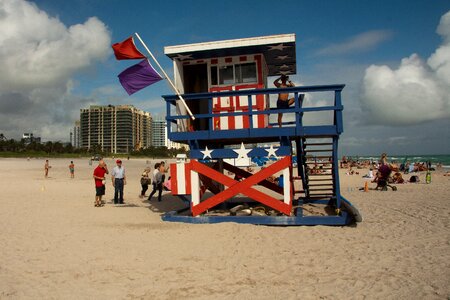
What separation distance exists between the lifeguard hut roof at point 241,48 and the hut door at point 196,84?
0.75m

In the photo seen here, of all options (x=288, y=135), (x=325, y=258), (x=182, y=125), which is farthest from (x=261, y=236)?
(x=182, y=125)

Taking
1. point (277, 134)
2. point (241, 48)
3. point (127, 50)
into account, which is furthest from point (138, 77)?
point (277, 134)

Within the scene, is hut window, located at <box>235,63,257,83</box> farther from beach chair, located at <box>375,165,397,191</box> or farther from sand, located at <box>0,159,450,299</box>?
beach chair, located at <box>375,165,397,191</box>

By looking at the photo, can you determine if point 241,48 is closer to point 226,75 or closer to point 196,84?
point 226,75

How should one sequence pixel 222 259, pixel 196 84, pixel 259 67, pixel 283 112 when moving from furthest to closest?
pixel 196 84, pixel 259 67, pixel 283 112, pixel 222 259

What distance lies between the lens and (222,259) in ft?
22.5

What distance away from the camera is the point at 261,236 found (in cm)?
859

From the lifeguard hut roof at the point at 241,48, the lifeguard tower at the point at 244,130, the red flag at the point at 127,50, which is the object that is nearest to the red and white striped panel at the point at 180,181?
the lifeguard tower at the point at 244,130

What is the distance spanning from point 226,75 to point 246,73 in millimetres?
633

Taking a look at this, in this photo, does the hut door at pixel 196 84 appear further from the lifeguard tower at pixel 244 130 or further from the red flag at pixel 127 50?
the red flag at pixel 127 50

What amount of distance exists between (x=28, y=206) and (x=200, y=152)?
8633mm

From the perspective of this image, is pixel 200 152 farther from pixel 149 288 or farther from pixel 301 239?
pixel 149 288

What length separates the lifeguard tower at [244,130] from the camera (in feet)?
31.3

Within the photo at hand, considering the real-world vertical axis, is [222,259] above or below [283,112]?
below
